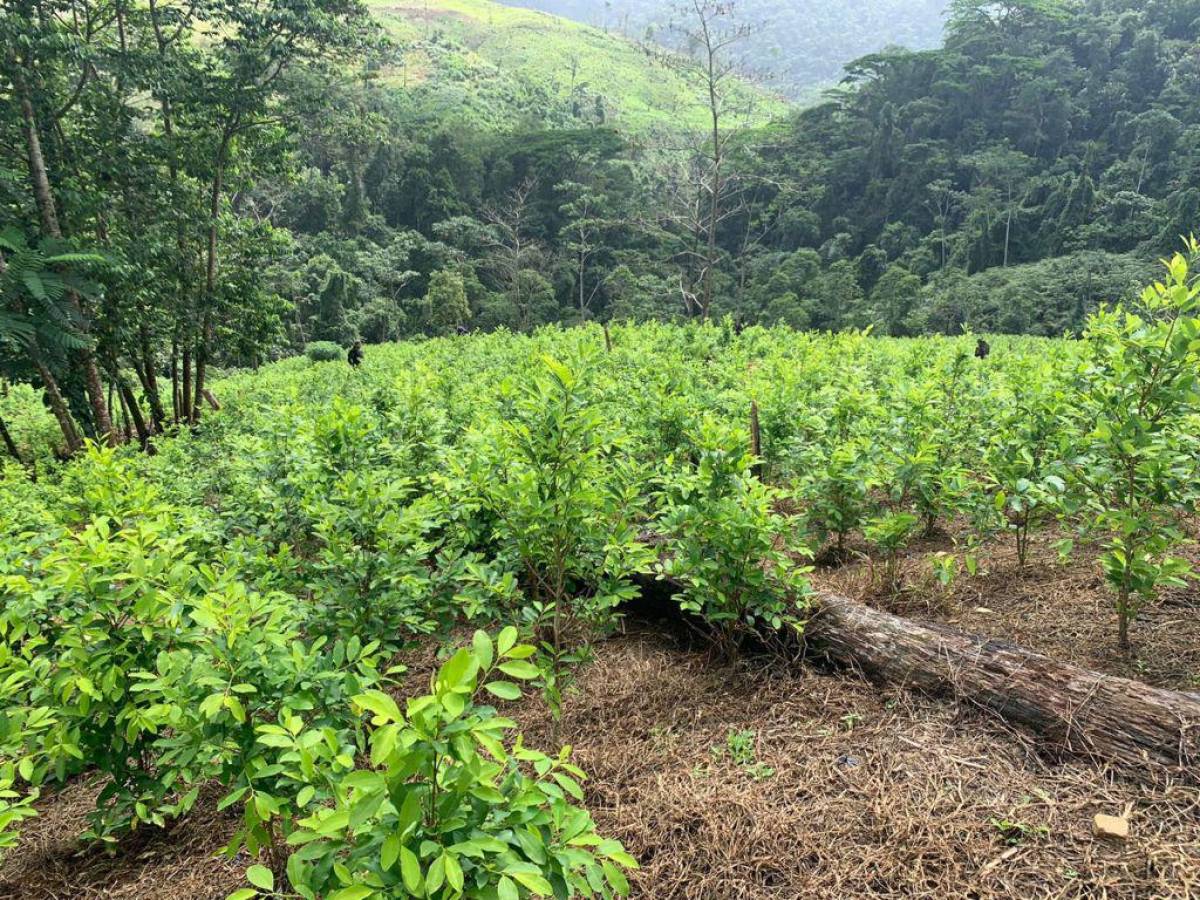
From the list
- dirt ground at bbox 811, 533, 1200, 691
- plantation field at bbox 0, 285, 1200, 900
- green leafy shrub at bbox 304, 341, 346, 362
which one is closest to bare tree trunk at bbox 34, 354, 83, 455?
plantation field at bbox 0, 285, 1200, 900

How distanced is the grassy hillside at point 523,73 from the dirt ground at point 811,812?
45.2m

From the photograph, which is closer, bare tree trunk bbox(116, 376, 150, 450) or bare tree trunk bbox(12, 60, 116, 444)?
bare tree trunk bbox(12, 60, 116, 444)

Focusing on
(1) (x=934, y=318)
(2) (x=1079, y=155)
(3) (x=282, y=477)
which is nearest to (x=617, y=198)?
(1) (x=934, y=318)

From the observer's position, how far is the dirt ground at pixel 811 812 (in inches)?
72.2

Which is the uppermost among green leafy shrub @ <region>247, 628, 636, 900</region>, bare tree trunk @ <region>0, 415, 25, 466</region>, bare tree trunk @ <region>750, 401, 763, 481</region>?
green leafy shrub @ <region>247, 628, 636, 900</region>

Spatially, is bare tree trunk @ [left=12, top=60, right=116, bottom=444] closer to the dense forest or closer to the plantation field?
the dense forest

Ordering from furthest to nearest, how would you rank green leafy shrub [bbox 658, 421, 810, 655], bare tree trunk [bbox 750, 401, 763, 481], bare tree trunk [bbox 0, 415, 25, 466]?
1. bare tree trunk [bbox 0, 415, 25, 466]
2. bare tree trunk [bbox 750, 401, 763, 481]
3. green leafy shrub [bbox 658, 421, 810, 655]

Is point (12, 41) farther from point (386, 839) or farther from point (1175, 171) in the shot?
point (1175, 171)

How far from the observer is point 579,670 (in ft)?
9.90

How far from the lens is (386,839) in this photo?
1038 mm

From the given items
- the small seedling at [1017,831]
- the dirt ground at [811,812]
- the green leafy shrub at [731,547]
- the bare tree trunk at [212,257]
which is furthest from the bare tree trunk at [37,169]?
the small seedling at [1017,831]

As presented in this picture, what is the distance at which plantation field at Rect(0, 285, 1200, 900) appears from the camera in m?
1.23

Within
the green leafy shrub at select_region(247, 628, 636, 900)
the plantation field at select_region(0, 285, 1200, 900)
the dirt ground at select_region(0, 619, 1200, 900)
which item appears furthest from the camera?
the dirt ground at select_region(0, 619, 1200, 900)

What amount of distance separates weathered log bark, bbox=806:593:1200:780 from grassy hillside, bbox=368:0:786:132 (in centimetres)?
4517
